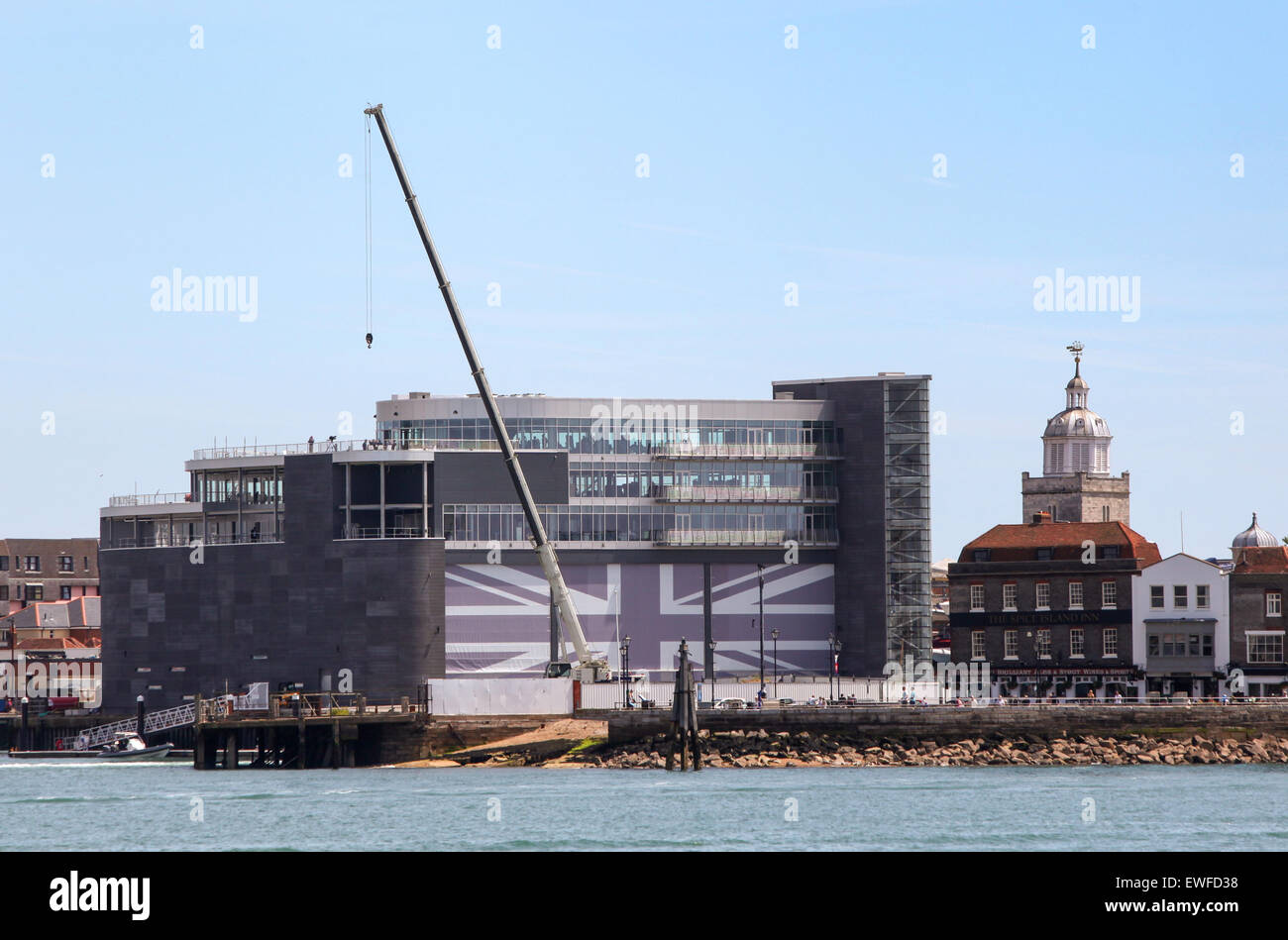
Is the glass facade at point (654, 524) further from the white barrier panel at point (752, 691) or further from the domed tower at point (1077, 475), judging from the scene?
the domed tower at point (1077, 475)

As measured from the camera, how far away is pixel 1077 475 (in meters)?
178

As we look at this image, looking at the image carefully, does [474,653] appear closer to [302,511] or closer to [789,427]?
[302,511]

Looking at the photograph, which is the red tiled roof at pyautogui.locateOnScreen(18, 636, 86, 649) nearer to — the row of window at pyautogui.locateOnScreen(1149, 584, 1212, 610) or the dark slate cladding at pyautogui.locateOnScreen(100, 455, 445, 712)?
the dark slate cladding at pyautogui.locateOnScreen(100, 455, 445, 712)

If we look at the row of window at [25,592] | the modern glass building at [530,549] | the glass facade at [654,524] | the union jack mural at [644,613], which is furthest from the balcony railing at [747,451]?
the row of window at [25,592]

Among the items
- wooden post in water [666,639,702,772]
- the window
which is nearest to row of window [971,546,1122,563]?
the window

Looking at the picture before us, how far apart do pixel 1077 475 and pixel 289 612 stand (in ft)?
276

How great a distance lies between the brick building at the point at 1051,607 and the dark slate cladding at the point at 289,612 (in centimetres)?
3279

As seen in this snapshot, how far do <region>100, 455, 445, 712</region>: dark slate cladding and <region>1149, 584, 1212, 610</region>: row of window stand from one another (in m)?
41.8

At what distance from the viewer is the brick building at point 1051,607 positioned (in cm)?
11562

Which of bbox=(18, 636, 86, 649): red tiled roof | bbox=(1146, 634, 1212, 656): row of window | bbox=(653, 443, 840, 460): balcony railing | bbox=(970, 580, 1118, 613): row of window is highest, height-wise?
bbox=(653, 443, 840, 460): balcony railing

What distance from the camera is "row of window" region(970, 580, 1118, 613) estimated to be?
117m

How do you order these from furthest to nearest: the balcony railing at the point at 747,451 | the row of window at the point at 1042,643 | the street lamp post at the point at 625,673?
the balcony railing at the point at 747,451 < the row of window at the point at 1042,643 < the street lamp post at the point at 625,673

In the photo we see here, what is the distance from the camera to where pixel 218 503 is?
418ft
